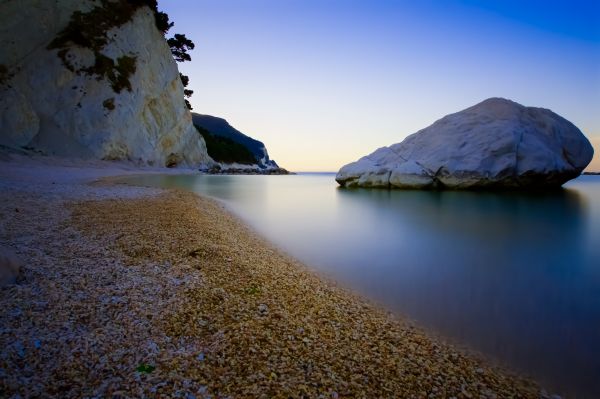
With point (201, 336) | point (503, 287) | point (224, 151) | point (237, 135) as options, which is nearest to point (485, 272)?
point (503, 287)

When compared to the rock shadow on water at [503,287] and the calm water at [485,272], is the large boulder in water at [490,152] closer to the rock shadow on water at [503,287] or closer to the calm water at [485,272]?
the calm water at [485,272]

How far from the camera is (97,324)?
264 cm

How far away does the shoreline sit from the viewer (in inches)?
82.3

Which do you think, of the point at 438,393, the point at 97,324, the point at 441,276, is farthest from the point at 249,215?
the point at 438,393

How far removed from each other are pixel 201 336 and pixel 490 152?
20.2 meters

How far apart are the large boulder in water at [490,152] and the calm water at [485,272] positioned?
22.3 ft

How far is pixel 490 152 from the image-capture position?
60.6ft

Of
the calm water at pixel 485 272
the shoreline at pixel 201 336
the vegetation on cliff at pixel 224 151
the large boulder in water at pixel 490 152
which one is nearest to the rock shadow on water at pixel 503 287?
the calm water at pixel 485 272

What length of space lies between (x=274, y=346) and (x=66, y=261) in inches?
123

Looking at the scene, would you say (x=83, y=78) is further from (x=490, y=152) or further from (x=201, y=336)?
(x=201, y=336)

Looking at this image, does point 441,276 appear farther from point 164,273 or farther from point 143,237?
point 143,237

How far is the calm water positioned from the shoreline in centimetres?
53

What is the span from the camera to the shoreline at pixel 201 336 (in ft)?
6.86

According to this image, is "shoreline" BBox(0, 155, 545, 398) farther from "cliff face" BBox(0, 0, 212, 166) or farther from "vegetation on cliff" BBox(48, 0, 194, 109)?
"vegetation on cliff" BBox(48, 0, 194, 109)
